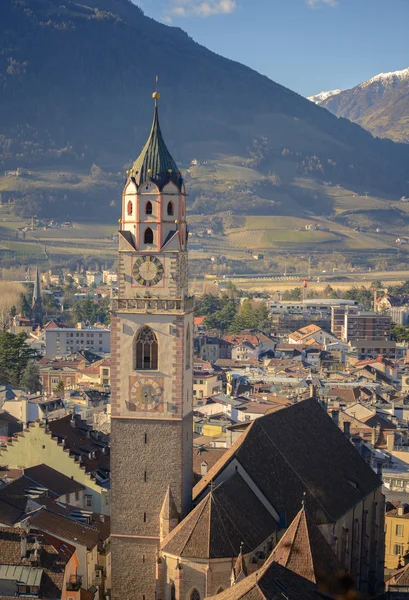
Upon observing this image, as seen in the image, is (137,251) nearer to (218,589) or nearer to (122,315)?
(122,315)

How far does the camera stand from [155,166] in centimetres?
4728

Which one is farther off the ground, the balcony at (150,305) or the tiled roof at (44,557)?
the balcony at (150,305)

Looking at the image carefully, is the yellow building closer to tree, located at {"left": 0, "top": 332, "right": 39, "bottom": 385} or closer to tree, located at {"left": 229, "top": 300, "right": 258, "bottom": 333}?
tree, located at {"left": 0, "top": 332, "right": 39, "bottom": 385}

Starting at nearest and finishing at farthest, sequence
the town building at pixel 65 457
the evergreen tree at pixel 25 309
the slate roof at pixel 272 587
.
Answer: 1. the slate roof at pixel 272 587
2. the town building at pixel 65 457
3. the evergreen tree at pixel 25 309

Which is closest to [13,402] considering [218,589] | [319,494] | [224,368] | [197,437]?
[197,437]

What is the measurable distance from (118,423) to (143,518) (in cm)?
332

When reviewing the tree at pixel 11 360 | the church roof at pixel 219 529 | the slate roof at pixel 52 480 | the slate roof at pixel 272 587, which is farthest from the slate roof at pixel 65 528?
the tree at pixel 11 360

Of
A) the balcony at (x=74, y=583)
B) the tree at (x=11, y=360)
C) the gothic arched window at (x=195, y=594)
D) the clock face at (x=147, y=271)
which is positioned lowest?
the balcony at (x=74, y=583)

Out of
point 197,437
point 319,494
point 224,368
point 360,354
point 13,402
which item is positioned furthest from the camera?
A: point 360,354

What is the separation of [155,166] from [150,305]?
15.7 ft

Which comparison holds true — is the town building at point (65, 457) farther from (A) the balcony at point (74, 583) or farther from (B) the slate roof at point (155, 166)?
(B) the slate roof at point (155, 166)

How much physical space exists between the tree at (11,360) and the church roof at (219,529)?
74.3 metres

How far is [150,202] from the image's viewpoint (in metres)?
46.9

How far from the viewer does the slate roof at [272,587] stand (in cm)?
3634
